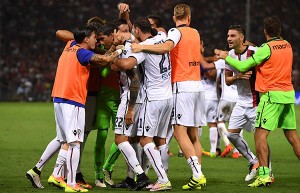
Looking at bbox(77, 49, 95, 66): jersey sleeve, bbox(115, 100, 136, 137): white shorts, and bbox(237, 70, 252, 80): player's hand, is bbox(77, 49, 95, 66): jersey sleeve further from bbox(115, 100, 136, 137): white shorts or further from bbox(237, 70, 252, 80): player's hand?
bbox(237, 70, 252, 80): player's hand

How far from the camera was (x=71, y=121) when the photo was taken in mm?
10805

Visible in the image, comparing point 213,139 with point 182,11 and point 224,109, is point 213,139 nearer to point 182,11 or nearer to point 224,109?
point 224,109

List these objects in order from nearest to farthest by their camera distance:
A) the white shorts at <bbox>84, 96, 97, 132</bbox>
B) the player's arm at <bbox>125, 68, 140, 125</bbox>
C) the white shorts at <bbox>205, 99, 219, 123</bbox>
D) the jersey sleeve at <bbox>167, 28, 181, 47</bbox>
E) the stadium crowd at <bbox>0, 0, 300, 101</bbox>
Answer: the player's arm at <bbox>125, 68, 140, 125</bbox>
the jersey sleeve at <bbox>167, 28, 181, 47</bbox>
the white shorts at <bbox>84, 96, 97, 132</bbox>
the white shorts at <bbox>205, 99, 219, 123</bbox>
the stadium crowd at <bbox>0, 0, 300, 101</bbox>

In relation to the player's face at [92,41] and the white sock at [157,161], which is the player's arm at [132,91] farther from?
the player's face at [92,41]

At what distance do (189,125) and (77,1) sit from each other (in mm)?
39468

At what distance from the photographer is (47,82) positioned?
137ft

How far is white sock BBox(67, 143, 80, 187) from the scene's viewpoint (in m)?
10.7

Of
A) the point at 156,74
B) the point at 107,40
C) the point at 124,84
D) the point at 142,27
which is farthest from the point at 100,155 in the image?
the point at 142,27

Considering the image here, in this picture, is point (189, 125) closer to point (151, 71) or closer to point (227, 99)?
point (151, 71)

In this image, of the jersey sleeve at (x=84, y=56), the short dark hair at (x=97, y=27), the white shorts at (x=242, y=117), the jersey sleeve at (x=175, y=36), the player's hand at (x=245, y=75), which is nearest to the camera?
the jersey sleeve at (x=84, y=56)

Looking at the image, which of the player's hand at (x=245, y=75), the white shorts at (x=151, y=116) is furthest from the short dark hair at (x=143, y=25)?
the player's hand at (x=245, y=75)

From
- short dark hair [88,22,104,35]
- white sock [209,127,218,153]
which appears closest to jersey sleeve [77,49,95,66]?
short dark hair [88,22,104,35]

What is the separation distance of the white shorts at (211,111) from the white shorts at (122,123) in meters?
6.60

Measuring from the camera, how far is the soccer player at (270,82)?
11.8 m
